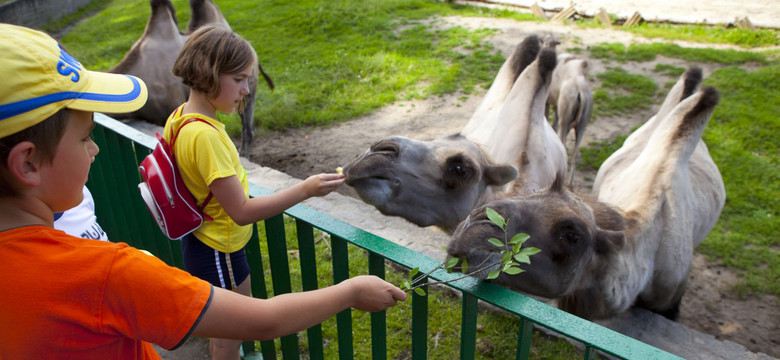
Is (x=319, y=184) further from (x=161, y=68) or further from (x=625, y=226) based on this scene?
(x=161, y=68)

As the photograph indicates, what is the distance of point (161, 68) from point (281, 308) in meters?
7.18

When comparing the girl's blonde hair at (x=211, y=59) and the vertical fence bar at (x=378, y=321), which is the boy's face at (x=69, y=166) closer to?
the girl's blonde hair at (x=211, y=59)

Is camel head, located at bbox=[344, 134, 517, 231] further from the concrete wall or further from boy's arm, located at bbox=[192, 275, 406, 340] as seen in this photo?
the concrete wall

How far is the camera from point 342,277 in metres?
2.18

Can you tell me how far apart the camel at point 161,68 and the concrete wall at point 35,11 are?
10.0 m

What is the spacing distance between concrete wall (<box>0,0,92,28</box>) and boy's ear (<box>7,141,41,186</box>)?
56.1 ft

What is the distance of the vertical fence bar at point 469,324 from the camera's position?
5.82 ft

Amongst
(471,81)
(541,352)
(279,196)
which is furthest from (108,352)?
(471,81)

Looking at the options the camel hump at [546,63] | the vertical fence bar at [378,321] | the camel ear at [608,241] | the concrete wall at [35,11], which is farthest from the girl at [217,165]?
the concrete wall at [35,11]

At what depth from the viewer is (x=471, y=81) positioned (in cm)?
952

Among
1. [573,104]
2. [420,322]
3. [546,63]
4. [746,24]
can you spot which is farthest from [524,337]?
[746,24]

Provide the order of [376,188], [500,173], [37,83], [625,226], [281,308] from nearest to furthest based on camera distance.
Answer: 1. [37,83]
2. [281,308]
3. [376,188]
4. [625,226]
5. [500,173]

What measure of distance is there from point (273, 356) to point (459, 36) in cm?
997

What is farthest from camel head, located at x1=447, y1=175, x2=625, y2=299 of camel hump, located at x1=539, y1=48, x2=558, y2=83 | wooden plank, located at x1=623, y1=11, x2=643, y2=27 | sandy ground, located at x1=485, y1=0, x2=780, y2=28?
sandy ground, located at x1=485, y1=0, x2=780, y2=28
